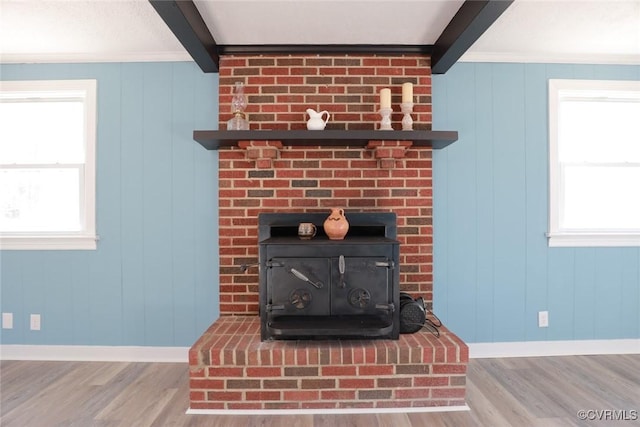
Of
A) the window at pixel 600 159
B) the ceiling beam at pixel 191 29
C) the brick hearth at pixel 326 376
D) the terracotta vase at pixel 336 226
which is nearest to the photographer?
the ceiling beam at pixel 191 29

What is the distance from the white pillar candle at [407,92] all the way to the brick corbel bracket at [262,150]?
0.90 meters

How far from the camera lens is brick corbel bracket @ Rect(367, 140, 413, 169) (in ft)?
7.73

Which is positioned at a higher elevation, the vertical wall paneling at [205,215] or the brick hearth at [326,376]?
the vertical wall paneling at [205,215]

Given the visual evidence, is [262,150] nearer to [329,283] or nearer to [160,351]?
[329,283]

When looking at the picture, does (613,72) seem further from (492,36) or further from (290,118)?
(290,118)

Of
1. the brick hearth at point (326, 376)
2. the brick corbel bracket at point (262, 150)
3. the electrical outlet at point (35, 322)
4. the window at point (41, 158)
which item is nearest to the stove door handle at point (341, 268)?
the brick hearth at point (326, 376)

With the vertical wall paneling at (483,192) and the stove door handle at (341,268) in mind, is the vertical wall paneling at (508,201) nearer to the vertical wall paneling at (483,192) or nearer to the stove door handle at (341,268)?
the vertical wall paneling at (483,192)

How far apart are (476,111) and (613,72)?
1123 mm

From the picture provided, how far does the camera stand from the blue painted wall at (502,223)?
2637 millimetres

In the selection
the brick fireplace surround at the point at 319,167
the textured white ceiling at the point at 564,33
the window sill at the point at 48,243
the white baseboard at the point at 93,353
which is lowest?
the white baseboard at the point at 93,353

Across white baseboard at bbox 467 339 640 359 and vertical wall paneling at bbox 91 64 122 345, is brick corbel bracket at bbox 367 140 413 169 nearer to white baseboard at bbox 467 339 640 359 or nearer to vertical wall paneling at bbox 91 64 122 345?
white baseboard at bbox 467 339 640 359

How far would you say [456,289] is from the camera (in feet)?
8.66

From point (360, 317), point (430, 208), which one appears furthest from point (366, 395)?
point (430, 208)

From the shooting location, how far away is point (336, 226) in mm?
2191
